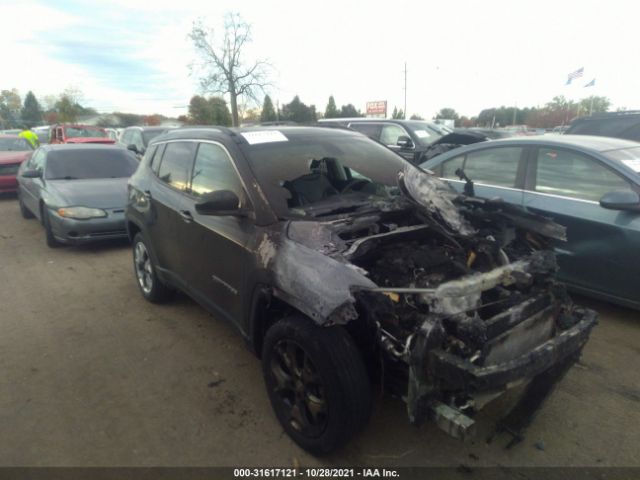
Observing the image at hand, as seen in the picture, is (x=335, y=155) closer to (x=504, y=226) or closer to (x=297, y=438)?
(x=504, y=226)

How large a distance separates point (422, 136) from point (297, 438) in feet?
29.2

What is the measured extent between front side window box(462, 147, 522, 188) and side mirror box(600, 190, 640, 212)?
98 centimetres

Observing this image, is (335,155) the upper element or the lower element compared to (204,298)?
upper

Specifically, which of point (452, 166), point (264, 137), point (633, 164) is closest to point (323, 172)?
point (264, 137)

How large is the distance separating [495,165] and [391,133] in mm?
6038

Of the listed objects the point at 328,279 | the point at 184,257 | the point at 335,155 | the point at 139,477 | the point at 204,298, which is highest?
the point at 335,155

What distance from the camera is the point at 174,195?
384 cm

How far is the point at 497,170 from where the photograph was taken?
15.4ft

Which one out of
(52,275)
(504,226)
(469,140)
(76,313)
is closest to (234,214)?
(504,226)

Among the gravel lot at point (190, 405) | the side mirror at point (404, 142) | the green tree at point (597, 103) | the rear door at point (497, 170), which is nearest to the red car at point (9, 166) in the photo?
the gravel lot at point (190, 405)

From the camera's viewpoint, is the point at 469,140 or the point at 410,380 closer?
the point at 410,380

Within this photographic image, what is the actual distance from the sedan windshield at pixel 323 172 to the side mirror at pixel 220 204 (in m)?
0.22

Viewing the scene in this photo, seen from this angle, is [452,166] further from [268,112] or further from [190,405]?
[268,112]

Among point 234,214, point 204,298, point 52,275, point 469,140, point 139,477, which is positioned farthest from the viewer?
point 469,140
